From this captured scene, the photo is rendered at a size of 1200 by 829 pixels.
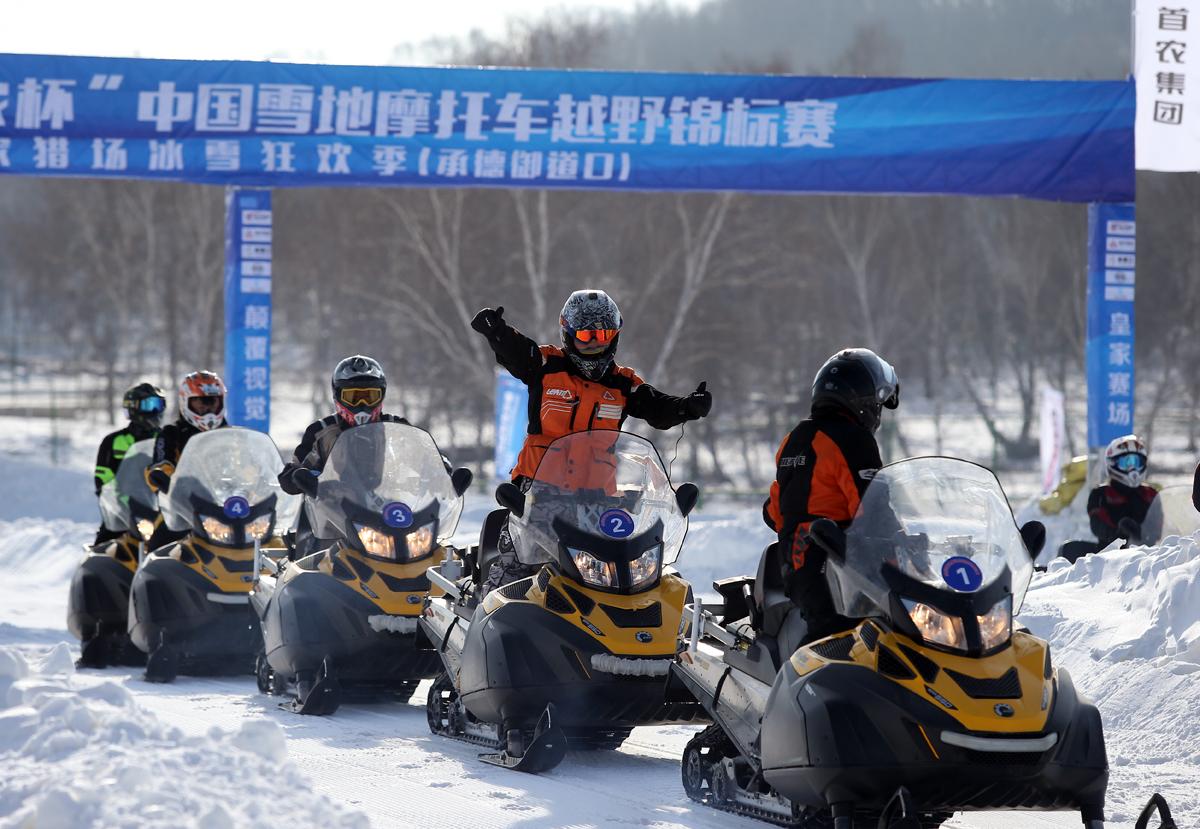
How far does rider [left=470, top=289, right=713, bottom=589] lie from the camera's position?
24.0 feet

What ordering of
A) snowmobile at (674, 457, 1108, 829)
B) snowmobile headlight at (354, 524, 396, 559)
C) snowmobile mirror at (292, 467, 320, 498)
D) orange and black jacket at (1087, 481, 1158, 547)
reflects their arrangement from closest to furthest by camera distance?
snowmobile at (674, 457, 1108, 829), snowmobile headlight at (354, 524, 396, 559), snowmobile mirror at (292, 467, 320, 498), orange and black jacket at (1087, 481, 1158, 547)

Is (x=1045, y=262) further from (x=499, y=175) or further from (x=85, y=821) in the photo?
(x=85, y=821)

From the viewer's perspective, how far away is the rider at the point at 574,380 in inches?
288

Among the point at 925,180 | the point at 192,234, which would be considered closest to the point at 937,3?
the point at 192,234

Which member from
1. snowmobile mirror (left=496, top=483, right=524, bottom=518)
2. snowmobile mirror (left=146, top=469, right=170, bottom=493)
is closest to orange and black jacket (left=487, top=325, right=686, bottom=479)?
snowmobile mirror (left=496, top=483, right=524, bottom=518)

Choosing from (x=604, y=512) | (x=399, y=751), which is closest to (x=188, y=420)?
(x=399, y=751)

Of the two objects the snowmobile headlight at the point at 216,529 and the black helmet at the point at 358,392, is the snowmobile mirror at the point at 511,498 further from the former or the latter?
the snowmobile headlight at the point at 216,529

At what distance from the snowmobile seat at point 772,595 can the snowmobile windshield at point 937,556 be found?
0.34 metres

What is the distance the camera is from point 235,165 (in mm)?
15047

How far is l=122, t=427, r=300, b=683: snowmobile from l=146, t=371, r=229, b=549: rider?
0.98ft

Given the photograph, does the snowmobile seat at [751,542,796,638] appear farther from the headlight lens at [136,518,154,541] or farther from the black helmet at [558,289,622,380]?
the headlight lens at [136,518,154,541]

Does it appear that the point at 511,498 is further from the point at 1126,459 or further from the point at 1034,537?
the point at 1126,459

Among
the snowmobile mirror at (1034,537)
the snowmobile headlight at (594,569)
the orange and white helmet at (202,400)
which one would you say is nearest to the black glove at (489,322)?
the snowmobile headlight at (594,569)

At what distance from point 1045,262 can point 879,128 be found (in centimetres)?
2650
